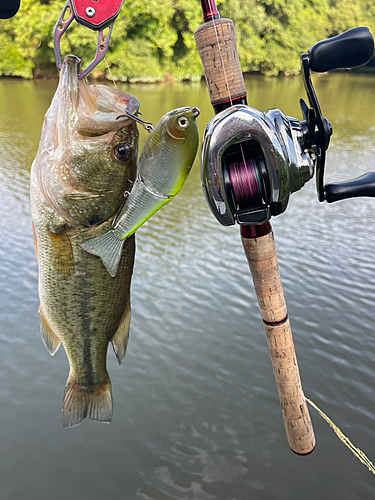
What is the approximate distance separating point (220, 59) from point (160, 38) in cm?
2852

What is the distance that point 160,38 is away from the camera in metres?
27.4

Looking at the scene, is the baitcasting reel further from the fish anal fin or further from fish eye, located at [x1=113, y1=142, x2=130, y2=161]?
the fish anal fin

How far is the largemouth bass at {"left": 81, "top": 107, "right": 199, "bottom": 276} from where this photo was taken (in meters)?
1.21

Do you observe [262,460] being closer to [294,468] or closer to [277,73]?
[294,468]

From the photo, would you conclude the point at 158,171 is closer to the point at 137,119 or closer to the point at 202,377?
the point at 137,119

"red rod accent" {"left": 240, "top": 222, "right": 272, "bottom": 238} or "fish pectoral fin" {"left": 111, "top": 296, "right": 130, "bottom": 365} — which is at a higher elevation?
"red rod accent" {"left": 240, "top": 222, "right": 272, "bottom": 238}

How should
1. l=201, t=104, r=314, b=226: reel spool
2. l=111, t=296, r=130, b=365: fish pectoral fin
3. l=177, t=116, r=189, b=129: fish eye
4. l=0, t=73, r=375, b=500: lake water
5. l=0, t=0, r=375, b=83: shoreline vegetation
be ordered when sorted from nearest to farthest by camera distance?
1. l=177, t=116, r=189, b=129: fish eye
2. l=201, t=104, r=314, b=226: reel spool
3. l=111, t=296, r=130, b=365: fish pectoral fin
4. l=0, t=73, r=375, b=500: lake water
5. l=0, t=0, r=375, b=83: shoreline vegetation

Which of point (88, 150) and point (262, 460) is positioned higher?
point (88, 150)

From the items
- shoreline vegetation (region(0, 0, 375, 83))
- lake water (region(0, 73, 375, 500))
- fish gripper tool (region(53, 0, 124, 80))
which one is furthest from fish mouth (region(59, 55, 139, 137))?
shoreline vegetation (region(0, 0, 375, 83))

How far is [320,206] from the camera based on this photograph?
9.17 meters

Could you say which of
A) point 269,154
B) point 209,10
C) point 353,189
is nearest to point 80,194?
point 269,154

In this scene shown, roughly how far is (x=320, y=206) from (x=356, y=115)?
12.2m

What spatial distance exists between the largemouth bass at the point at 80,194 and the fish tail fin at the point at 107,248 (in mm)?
39

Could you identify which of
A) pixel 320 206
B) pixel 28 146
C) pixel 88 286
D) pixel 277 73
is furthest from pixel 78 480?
pixel 277 73
